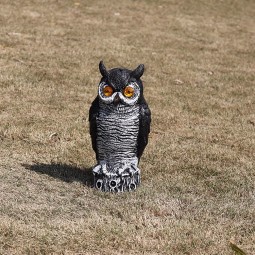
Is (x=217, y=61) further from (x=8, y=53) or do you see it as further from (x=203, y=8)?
(x=203, y=8)

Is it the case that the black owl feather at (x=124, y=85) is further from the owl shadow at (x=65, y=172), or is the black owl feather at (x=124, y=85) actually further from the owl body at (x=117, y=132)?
Answer: the owl shadow at (x=65, y=172)

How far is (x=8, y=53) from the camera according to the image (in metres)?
12.3

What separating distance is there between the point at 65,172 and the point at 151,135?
2130mm

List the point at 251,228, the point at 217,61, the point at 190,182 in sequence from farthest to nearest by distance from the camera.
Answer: the point at 217,61
the point at 190,182
the point at 251,228

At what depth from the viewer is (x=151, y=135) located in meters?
8.38

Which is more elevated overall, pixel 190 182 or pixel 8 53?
pixel 190 182

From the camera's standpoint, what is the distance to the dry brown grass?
505 cm

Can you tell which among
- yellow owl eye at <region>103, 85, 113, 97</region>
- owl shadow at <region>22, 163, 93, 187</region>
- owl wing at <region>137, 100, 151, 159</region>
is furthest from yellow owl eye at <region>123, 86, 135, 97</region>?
owl shadow at <region>22, 163, 93, 187</region>

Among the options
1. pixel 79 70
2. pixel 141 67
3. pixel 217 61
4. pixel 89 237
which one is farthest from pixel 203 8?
pixel 89 237

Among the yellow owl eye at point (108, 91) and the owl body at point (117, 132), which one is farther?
the owl body at point (117, 132)

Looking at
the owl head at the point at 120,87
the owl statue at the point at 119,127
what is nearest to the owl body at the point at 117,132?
the owl statue at the point at 119,127

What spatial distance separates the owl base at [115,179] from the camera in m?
5.86

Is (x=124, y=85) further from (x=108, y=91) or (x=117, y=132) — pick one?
(x=117, y=132)

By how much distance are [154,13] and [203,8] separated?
8.49 ft
